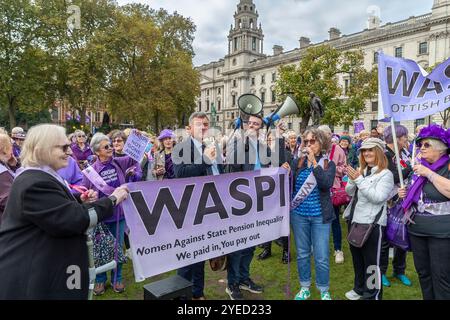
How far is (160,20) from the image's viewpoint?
1287 inches

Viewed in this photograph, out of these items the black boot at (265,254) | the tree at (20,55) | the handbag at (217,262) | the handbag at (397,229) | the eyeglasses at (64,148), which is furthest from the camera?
the tree at (20,55)

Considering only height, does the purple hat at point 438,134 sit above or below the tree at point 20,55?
below

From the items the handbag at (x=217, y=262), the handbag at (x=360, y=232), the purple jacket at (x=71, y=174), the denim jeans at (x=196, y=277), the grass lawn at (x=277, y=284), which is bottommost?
the grass lawn at (x=277, y=284)

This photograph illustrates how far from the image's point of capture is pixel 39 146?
7.03 ft

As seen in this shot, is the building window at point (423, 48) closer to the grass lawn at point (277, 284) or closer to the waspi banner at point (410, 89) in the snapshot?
the grass lawn at point (277, 284)

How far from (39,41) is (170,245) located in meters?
30.2

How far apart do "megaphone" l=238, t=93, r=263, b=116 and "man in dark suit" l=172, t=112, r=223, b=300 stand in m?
0.66

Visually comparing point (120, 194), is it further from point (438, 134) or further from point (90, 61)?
point (90, 61)

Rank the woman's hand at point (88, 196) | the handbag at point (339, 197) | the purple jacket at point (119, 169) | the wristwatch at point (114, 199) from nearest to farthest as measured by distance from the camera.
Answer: the wristwatch at point (114, 199), the woman's hand at point (88, 196), the purple jacket at point (119, 169), the handbag at point (339, 197)

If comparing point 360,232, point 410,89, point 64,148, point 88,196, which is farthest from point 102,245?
point 410,89

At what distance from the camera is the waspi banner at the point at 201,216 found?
3.08 meters

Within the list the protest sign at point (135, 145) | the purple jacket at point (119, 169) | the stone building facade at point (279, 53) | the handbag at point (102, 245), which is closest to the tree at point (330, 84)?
the stone building facade at point (279, 53)

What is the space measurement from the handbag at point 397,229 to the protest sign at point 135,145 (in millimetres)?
3478

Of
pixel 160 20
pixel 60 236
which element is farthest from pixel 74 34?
pixel 60 236
